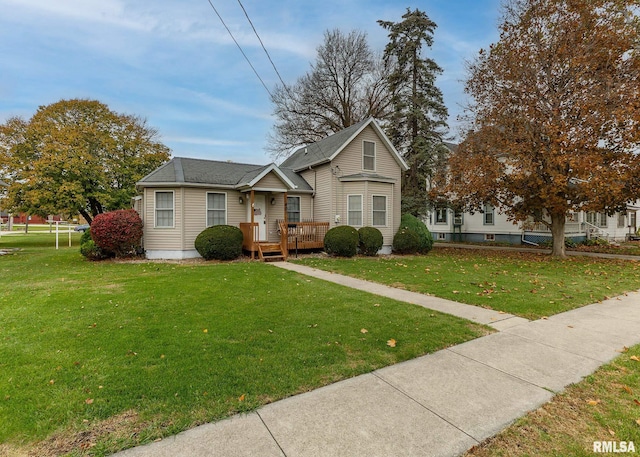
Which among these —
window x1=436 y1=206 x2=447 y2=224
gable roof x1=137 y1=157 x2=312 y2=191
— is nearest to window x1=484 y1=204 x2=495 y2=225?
window x1=436 y1=206 x2=447 y2=224

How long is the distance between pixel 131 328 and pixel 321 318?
2918 millimetres

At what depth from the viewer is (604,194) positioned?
39.1 feet

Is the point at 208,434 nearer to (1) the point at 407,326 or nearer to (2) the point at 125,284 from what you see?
(1) the point at 407,326

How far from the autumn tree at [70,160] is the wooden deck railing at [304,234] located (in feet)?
48.4

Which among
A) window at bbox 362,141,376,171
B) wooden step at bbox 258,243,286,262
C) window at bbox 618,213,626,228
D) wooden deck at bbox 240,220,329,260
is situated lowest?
wooden step at bbox 258,243,286,262

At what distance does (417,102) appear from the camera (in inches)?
734

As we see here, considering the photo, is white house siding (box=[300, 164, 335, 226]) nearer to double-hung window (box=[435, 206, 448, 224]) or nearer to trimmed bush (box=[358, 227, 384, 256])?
trimmed bush (box=[358, 227, 384, 256])

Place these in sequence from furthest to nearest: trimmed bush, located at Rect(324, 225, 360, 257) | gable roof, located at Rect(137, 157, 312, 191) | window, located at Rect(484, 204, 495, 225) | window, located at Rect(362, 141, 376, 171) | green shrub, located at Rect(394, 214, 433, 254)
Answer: window, located at Rect(484, 204, 495, 225)
window, located at Rect(362, 141, 376, 171)
green shrub, located at Rect(394, 214, 433, 254)
trimmed bush, located at Rect(324, 225, 360, 257)
gable roof, located at Rect(137, 157, 312, 191)

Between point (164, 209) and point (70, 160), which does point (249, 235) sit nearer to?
point (164, 209)

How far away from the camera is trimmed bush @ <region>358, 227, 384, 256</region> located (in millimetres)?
14355

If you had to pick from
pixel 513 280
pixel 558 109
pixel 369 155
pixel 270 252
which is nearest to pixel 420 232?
pixel 369 155

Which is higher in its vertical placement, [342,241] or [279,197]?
[279,197]

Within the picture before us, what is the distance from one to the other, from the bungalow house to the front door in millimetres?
47

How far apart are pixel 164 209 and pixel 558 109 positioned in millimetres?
16736
